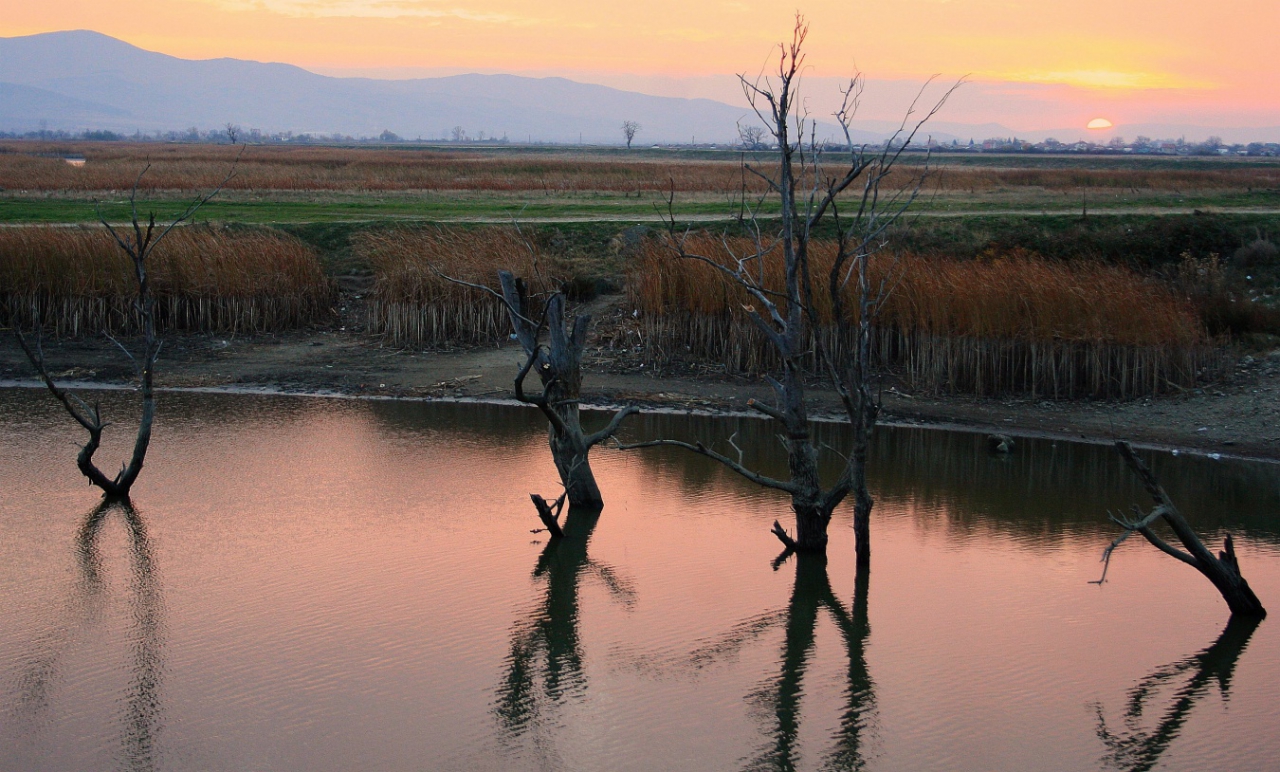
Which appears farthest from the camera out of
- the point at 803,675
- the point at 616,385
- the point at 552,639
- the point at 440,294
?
the point at 440,294

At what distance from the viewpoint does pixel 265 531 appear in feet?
30.7

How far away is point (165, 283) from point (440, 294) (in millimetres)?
4377

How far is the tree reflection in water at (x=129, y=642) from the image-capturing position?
6008 mm

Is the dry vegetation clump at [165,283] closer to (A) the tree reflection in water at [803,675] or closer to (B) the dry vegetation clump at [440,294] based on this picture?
(B) the dry vegetation clump at [440,294]

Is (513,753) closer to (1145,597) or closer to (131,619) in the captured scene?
(131,619)

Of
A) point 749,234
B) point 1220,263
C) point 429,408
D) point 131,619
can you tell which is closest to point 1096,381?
point 749,234

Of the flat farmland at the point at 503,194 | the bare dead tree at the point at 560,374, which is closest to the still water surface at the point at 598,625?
the bare dead tree at the point at 560,374

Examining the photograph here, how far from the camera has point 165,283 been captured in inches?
697

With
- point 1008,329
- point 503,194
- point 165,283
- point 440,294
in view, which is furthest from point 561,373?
point 503,194

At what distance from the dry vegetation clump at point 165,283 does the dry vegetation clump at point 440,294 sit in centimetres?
148

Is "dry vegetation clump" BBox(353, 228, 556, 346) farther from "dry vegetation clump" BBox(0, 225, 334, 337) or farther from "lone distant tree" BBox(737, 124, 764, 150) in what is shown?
"lone distant tree" BBox(737, 124, 764, 150)

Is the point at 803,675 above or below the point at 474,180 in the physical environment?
below

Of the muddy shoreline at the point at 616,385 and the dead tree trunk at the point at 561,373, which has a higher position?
the dead tree trunk at the point at 561,373

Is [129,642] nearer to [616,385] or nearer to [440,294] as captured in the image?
[616,385]
